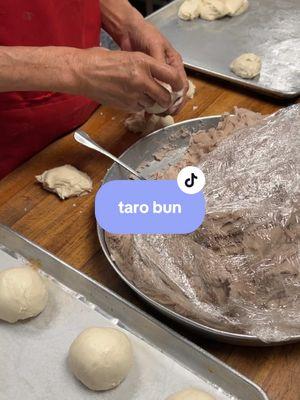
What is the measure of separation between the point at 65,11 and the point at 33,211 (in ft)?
1.55

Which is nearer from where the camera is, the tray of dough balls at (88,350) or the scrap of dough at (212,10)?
the tray of dough balls at (88,350)

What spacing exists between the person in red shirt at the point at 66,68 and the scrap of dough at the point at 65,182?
0.47 feet

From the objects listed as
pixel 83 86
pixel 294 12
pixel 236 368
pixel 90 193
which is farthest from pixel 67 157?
pixel 294 12

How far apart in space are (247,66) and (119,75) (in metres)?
0.55

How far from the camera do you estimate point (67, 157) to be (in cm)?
124

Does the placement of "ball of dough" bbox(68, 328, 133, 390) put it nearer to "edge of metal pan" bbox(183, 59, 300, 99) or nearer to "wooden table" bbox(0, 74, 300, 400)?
"wooden table" bbox(0, 74, 300, 400)

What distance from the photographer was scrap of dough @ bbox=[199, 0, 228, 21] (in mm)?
1741

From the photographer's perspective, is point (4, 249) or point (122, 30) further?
point (122, 30)

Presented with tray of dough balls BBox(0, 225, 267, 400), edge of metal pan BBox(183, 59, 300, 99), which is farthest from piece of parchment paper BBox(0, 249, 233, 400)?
edge of metal pan BBox(183, 59, 300, 99)

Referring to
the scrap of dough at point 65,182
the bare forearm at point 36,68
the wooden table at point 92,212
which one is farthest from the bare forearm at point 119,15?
the scrap of dough at point 65,182

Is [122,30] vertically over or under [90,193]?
over

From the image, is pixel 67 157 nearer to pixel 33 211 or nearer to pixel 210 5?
pixel 33 211

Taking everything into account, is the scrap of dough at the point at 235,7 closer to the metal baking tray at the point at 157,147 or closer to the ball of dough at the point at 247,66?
the ball of dough at the point at 247,66

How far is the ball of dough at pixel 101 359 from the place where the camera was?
0.82 m
